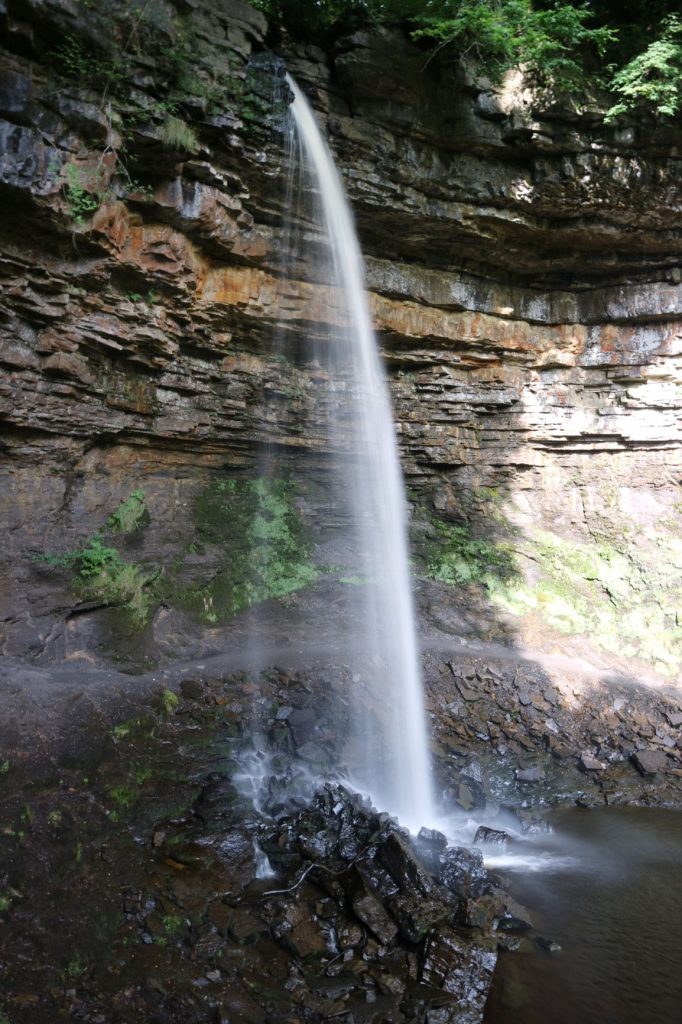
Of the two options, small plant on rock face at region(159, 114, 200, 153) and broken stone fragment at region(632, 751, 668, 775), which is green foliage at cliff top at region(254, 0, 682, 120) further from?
broken stone fragment at region(632, 751, 668, 775)

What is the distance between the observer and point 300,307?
11.3 m

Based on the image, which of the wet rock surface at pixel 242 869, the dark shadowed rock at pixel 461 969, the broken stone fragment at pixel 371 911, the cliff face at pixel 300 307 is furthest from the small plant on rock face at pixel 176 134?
the dark shadowed rock at pixel 461 969

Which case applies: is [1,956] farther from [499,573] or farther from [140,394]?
[499,573]

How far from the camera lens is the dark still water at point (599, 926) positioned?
492cm

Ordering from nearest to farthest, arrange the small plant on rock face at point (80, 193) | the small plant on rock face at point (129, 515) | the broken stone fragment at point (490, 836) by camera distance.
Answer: the broken stone fragment at point (490, 836)
the small plant on rock face at point (80, 193)
the small plant on rock face at point (129, 515)

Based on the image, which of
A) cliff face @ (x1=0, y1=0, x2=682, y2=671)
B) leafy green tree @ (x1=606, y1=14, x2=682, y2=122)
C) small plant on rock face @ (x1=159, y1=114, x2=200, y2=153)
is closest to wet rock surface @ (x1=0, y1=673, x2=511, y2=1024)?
cliff face @ (x1=0, y1=0, x2=682, y2=671)

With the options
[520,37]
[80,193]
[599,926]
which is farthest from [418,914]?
[520,37]

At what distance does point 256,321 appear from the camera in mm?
11102

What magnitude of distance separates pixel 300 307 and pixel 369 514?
4654 mm

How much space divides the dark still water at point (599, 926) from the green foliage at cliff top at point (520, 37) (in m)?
11.3

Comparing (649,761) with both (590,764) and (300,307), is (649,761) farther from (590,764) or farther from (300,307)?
(300,307)

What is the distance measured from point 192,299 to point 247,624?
19.8 feet

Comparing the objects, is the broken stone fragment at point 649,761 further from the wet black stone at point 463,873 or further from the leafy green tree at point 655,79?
the leafy green tree at point 655,79

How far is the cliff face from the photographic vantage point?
8625mm
